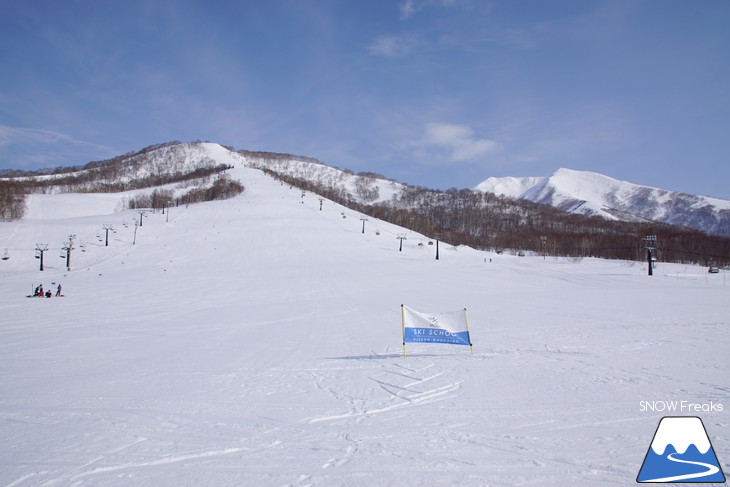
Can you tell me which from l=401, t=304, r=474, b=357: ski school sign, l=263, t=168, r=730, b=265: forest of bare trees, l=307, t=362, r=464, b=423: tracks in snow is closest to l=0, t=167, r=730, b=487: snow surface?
l=307, t=362, r=464, b=423: tracks in snow

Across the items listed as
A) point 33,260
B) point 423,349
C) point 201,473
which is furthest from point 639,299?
point 33,260

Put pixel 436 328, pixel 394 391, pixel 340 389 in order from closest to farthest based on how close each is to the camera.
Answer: pixel 394 391, pixel 340 389, pixel 436 328

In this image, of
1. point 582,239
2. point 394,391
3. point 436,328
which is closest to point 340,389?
point 394,391

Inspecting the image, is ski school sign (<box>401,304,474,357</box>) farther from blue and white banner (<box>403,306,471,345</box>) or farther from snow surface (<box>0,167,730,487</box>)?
snow surface (<box>0,167,730,487</box>)

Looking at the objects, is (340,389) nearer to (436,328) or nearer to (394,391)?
(394,391)

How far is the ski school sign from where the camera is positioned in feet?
38.9

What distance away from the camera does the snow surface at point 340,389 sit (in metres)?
5.08

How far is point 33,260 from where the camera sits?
179 feet

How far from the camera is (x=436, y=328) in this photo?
12.1 meters

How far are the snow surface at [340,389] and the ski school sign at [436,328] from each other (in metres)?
0.61

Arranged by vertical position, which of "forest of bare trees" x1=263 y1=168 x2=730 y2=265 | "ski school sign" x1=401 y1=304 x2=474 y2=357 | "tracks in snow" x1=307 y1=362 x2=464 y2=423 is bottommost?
"tracks in snow" x1=307 y1=362 x2=464 y2=423

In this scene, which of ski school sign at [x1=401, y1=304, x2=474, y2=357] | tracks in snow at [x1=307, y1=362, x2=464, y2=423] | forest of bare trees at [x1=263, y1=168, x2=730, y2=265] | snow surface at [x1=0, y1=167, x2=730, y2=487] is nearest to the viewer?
snow surface at [x1=0, y1=167, x2=730, y2=487]

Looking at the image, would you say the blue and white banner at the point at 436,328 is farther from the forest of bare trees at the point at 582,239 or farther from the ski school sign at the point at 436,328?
the forest of bare trees at the point at 582,239

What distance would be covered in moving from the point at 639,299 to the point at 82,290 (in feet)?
143
